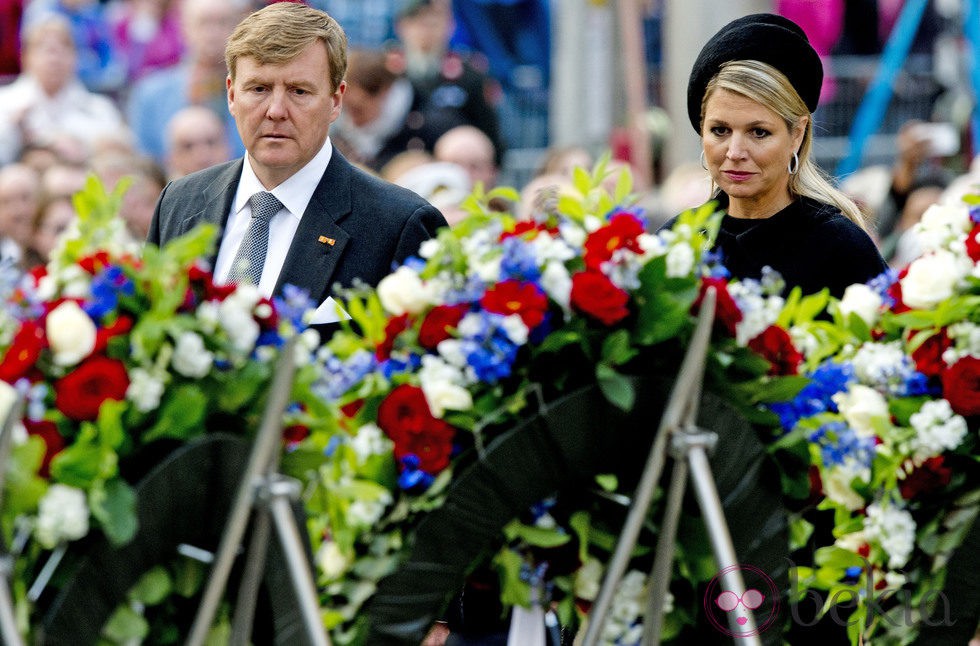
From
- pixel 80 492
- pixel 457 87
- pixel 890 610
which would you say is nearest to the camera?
pixel 80 492

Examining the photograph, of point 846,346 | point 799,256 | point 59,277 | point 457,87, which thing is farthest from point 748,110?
point 457,87

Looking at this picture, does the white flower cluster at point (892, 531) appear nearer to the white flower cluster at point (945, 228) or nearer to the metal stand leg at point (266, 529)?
the white flower cluster at point (945, 228)

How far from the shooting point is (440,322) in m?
3.38

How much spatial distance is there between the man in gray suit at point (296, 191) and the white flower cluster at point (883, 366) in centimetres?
132

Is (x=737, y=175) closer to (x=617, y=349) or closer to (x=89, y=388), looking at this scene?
(x=617, y=349)

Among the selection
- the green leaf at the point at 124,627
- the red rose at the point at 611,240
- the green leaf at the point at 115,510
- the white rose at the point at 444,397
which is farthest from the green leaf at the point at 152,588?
the red rose at the point at 611,240

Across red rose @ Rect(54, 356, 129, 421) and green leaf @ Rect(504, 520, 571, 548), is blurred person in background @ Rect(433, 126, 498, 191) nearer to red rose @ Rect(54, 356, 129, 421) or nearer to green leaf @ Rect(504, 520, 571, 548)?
green leaf @ Rect(504, 520, 571, 548)

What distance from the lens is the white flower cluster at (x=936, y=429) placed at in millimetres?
3586

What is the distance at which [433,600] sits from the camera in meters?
3.27

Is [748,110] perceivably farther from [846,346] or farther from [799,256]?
[846,346]

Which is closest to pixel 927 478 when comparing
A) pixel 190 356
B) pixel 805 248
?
pixel 805 248

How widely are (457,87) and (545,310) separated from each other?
679cm

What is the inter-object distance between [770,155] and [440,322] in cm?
147

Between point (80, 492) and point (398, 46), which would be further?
point (398, 46)
